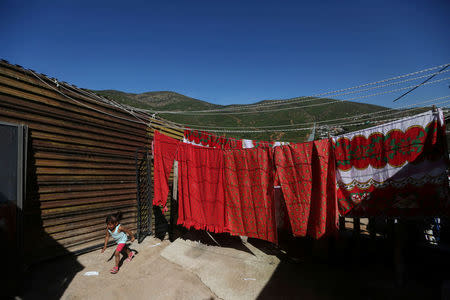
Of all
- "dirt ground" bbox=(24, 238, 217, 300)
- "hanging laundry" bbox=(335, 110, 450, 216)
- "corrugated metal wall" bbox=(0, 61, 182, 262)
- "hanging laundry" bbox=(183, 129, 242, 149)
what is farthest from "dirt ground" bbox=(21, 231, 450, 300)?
"hanging laundry" bbox=(183, 129, 242, 149)

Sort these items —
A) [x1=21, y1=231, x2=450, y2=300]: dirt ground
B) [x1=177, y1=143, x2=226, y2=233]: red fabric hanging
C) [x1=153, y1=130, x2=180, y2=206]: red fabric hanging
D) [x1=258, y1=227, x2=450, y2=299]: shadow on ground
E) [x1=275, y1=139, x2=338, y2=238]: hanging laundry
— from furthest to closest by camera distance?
[x1=153, y1=130, x2=180, y2=206]: red fabric hanging < [x1=177, y1=143, x2=226, y2=233]: red fabric hanging < [x1=275, y1=139, x2=338, y2=238]: hanging laundry < [x1=21, y1=231, x2=450, y2=300]: dirt ground < [x1=258, y1=227, x2=450, y2=299]: shadow on ground

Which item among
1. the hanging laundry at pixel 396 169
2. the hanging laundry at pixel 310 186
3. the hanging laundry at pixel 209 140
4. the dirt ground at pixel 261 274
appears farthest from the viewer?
the hanging laundry at pixel 209 140

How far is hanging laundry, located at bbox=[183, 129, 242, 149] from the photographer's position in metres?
7.74

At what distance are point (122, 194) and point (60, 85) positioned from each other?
3366 mm

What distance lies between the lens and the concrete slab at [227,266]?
3848 millimetres

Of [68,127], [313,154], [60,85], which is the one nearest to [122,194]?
[68,127]

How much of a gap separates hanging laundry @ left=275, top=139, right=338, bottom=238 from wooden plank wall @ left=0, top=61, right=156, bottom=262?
16.1 ft

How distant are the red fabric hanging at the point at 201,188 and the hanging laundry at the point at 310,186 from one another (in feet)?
5.23

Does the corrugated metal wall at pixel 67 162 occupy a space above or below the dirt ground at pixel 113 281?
above

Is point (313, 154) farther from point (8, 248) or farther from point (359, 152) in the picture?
point (8, 248)

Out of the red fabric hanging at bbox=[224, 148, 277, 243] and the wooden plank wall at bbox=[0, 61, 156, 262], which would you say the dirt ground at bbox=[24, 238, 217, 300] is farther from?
the red fabric hanging at bbox=[224, 148, 277, 243]

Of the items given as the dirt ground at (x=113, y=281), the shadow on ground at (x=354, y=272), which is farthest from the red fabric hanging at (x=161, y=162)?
the shadow on ground at (x=354, y=272)

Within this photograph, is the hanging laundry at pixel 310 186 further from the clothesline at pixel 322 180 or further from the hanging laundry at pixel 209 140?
the hanging laundry at pixel 209 140

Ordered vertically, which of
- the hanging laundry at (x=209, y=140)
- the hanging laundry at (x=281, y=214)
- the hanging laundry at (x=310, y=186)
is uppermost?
the hanging laundry at (x=209, y=140)
